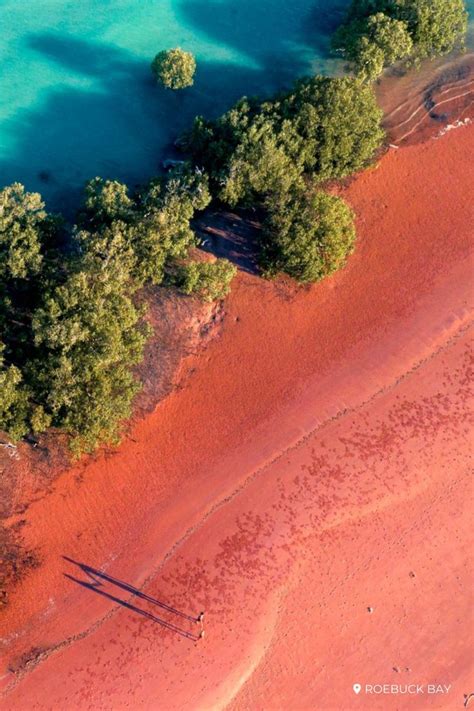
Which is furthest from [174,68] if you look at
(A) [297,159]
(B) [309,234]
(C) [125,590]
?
(C) [125,590]

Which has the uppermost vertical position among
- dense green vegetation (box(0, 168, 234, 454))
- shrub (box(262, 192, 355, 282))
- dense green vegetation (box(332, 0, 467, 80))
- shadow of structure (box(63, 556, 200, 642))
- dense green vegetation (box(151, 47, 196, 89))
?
dense green vegetation (box(332, 0, 467, 80))

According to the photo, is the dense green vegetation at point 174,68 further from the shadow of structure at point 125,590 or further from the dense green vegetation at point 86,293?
the shadow of structure at point 125,590

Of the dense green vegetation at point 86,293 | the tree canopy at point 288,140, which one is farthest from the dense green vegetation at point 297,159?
the dense green vegetation at point 86,293

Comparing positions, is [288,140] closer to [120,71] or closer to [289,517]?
[120,71]

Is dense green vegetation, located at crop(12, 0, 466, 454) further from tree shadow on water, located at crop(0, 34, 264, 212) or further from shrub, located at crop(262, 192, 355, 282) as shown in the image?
tree shadow on water, located at crop(0, 34, 264, 212)

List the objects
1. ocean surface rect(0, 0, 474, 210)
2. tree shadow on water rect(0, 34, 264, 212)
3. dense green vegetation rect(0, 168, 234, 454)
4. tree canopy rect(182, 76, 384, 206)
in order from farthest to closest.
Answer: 1. ocean surface rect(0, 0, 474, 210)
2. tree shadow on water rect(0, 34, 264, 212)
3. tree canopy rect(182, 76, 384, 206)
4. dense green vegetation rect(0, 168, 234, 454)

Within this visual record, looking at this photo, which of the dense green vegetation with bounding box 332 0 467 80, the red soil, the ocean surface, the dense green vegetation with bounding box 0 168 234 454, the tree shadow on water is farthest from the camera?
the ocean surface

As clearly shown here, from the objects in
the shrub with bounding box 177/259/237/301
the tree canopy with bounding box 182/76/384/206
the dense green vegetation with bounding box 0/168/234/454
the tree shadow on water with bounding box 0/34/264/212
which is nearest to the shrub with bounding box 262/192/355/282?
the tree canopy with bounding box 182/76/384/206
